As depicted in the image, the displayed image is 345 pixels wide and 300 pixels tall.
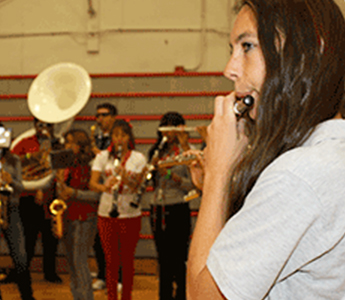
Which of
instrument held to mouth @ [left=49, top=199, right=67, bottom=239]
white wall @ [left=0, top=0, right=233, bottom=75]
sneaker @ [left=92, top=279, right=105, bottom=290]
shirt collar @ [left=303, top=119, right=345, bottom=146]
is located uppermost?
white wall @ [left=0, top=0, right=233, bottom=75]

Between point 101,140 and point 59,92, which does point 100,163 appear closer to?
point 101,140

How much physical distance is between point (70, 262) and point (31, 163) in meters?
1.66

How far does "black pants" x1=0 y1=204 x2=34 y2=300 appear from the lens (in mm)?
3732

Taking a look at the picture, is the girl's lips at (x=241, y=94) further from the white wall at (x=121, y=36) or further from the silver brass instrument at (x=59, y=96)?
the white wall at (x=121, y=36)

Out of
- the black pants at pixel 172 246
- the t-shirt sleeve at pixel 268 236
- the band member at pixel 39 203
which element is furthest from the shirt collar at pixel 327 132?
the band member at pixel 39 203

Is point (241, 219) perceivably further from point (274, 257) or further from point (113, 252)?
point (113, 252)

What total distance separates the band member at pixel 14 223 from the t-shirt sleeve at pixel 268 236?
135 inches

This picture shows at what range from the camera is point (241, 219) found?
2.27 ft

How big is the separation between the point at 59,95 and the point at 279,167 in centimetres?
515

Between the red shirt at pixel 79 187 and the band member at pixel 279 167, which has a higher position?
the band member at pixel 279 167

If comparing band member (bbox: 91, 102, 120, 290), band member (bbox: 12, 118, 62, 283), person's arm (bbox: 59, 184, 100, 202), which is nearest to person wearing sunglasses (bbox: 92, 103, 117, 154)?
band member (bbox: 91, 102, 120, 290)

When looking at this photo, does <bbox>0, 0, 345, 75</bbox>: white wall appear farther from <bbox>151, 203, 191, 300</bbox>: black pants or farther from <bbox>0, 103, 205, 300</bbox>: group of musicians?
<bbox>151, 203, 191, 300</bbox>: black pants

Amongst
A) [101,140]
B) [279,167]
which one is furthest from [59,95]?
[279,167]

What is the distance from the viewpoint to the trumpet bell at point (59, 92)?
512 cm
